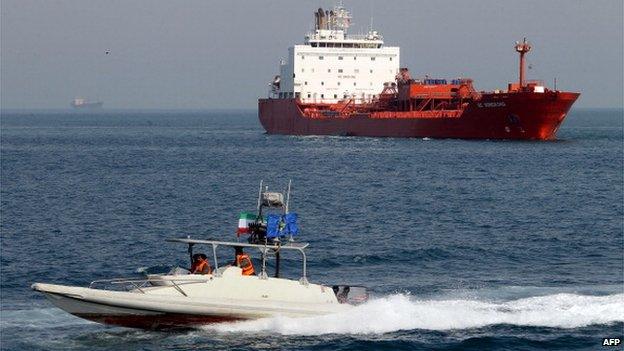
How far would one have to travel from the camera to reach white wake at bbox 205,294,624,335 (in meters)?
21.2

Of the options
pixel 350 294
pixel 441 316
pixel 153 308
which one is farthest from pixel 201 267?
pixel 441 316

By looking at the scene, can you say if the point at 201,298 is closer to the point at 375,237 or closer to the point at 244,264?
the point at 244,264

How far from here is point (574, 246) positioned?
3472 cm

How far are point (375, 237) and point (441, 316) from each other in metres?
14.2

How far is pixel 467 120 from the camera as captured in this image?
89312 mm

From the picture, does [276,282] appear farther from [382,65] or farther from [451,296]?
[382,65]

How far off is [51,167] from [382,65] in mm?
47746

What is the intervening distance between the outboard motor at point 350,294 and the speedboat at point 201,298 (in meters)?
0.41

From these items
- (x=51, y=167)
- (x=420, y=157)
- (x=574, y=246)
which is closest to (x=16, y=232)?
(x=574, y=246)

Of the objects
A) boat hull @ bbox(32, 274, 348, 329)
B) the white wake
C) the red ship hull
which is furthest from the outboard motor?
the red ship hull

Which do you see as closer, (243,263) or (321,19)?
(243,263)

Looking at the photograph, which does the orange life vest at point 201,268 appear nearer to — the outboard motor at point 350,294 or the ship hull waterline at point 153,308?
the ship hull waterline at point 153,308

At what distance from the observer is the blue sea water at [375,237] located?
2148 cm

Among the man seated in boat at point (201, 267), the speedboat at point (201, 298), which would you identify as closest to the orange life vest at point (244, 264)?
the speedboat at point (201, 298)
